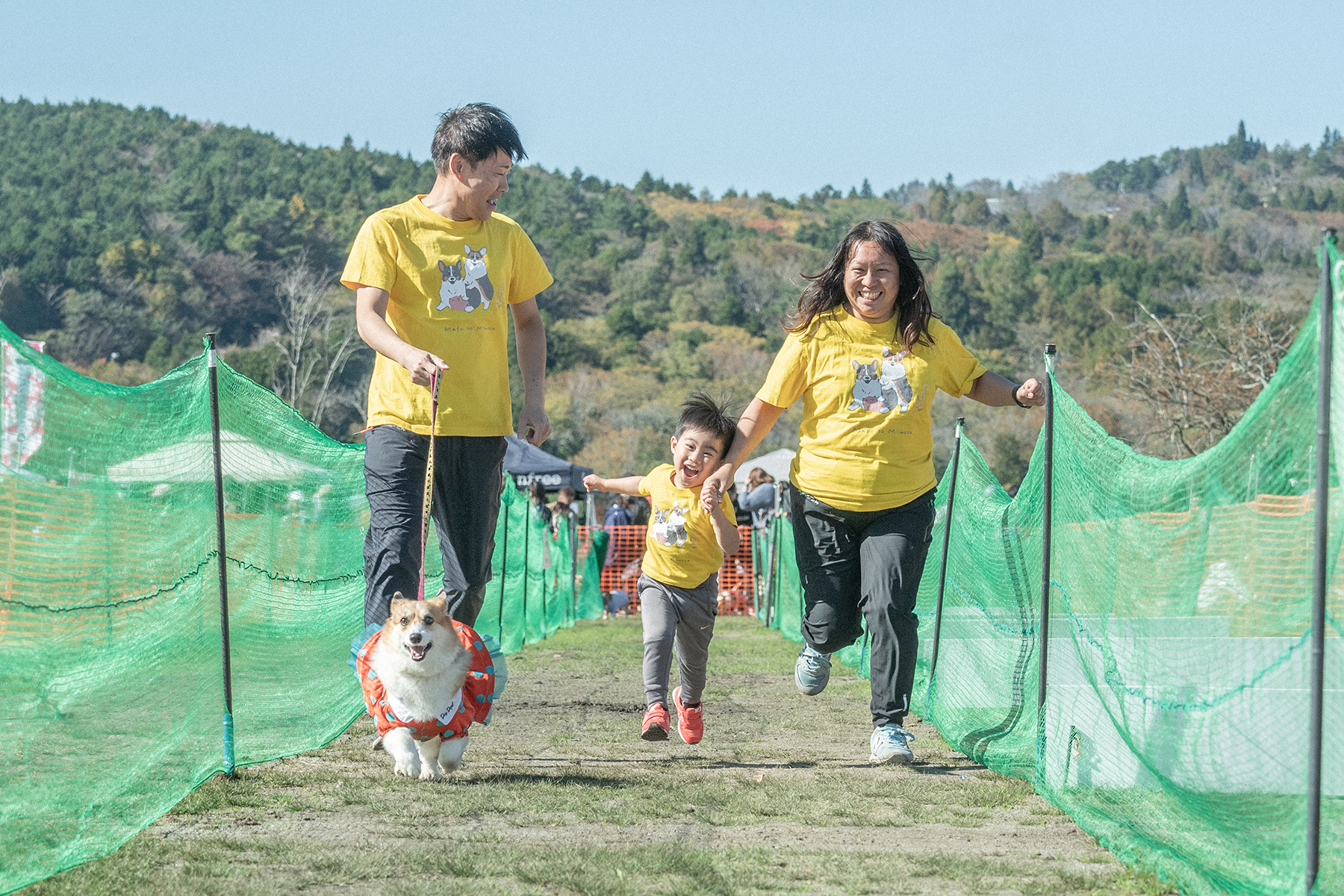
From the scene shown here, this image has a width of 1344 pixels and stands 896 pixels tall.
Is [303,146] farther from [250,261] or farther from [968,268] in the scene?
[968,268]

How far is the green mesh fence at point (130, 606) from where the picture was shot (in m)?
3.23

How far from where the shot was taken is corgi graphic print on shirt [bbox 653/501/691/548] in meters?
5.36

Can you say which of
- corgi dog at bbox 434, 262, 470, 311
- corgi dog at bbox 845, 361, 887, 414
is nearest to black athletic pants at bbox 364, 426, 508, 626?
corgi dog at bbox 434, 262, 470, 311

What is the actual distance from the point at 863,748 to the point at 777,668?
3.95 meters

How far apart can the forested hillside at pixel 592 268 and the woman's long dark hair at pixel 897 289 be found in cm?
3145

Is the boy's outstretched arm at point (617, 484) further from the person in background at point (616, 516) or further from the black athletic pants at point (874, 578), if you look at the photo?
the person in background at point (616, 516)

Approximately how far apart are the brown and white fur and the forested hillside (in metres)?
32.9

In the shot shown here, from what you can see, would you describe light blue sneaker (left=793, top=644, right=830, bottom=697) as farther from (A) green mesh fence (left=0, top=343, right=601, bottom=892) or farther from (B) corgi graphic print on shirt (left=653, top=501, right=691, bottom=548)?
(A) green mesh fence (left=0, top=343, right=601, bottom=892)

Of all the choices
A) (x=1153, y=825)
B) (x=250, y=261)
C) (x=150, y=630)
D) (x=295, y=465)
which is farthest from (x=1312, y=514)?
(x=250, y=261)

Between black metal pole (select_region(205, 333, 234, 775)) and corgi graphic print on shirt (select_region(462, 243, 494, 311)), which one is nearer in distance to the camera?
black metal pole (select_region(205, 333, 234, 775))

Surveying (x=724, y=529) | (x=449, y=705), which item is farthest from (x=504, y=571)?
(x=449, y=705)

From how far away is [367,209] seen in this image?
111312mm

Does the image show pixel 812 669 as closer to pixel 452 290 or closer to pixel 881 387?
pixel 881 387

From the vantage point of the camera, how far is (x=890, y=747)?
4625 mm
